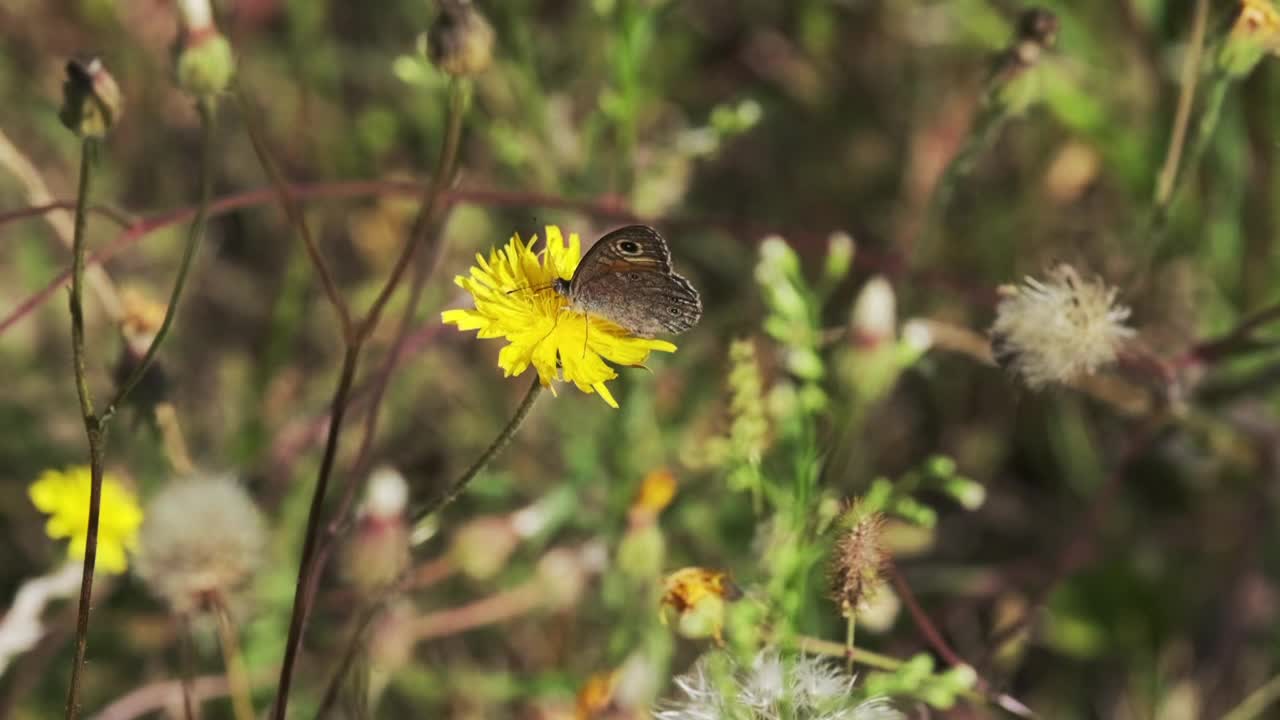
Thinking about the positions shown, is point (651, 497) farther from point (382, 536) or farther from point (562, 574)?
point (382, 536)

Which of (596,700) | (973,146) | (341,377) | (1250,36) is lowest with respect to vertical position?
(596,700)

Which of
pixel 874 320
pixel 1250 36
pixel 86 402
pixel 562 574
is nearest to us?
pixel 86 402

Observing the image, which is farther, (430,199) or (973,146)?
(973,146)

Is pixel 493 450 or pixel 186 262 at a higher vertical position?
pixel 186 262

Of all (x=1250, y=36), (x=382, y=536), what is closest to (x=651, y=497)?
(x=382, y=536)

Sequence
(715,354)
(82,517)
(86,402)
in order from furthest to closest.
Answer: (715,354), (82,517), (86,402)

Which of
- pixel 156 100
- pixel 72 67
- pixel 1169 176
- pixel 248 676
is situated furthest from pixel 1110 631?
pixel 156 100

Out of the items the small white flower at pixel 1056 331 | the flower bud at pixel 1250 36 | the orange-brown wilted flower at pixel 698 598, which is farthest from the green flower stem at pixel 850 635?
the flower bud at pixel 1250 36

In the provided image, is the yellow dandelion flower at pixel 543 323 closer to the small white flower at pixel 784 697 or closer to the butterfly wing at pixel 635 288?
the butterfly wing at pixel 635 288
